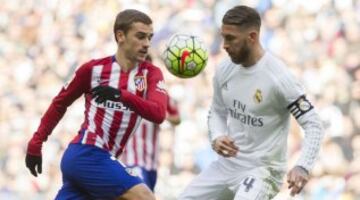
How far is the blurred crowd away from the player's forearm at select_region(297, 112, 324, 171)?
512 cm

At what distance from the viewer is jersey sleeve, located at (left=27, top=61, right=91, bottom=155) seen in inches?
206

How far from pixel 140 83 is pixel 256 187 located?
2.94 ft

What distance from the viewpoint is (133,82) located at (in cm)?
526

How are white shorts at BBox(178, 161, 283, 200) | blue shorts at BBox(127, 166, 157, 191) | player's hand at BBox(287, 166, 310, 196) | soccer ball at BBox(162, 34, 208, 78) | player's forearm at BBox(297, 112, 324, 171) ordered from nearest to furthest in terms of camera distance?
player's hand at BBox(287, 166, 310, 196)
player's forearm at BBox(297, 112, 324, 171)
white shorts at BBox(178, 161, 283, 200)
soccer ball at BBox(162, 34, 208, 78)
blue shorts at BBox(127, 166, 157, 191)

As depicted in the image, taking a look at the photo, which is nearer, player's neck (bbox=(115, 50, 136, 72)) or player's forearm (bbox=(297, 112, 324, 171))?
player's forearm (bbox=(297, 112, 324, 171))

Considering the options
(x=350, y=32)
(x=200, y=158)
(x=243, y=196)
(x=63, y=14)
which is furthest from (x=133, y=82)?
(x=63, y=14)

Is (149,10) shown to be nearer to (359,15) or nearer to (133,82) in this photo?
(359,15)

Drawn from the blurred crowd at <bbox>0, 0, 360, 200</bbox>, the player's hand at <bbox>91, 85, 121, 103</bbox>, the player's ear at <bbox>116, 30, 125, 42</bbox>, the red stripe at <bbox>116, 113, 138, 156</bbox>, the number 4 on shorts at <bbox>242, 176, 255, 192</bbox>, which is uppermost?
the player's ear at <bbox>116, 30, 125, 42</bbox>

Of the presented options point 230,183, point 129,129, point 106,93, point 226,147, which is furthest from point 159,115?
point 230,183

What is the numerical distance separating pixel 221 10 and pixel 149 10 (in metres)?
0.95

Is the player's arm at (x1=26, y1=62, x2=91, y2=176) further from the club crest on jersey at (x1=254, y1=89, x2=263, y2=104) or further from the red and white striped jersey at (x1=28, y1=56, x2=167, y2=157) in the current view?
the club crest on jersey at (x1=254, y1=89, x2=263, y2=104)

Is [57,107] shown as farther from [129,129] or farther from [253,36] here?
[253,36]

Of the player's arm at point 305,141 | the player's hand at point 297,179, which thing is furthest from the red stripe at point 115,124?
the player's hand at point 297,179

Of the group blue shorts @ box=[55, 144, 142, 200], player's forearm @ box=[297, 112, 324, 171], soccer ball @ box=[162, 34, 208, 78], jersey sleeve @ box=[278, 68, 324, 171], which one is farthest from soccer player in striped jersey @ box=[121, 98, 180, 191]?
player's forearm @ box=[297, 112, 324, 171]
